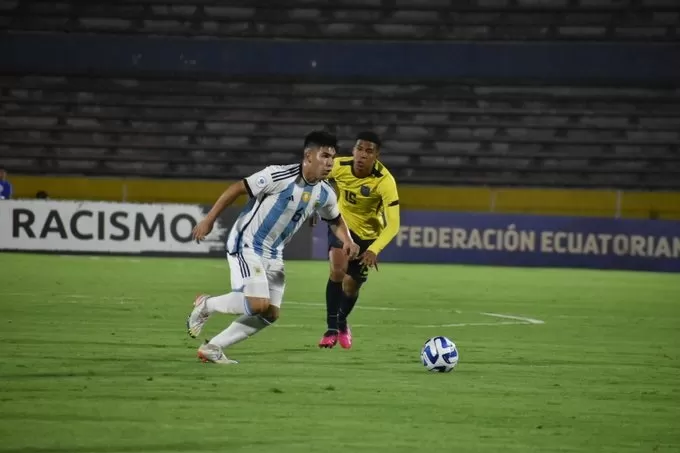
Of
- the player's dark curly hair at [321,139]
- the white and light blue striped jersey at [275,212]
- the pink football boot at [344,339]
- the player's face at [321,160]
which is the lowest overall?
the pink football boot at [344,339]

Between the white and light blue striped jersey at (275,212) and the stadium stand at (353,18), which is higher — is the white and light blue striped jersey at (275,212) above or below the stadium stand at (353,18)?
below

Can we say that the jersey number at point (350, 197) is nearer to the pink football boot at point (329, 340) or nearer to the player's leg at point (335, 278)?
the player's leg at point (335, 278)

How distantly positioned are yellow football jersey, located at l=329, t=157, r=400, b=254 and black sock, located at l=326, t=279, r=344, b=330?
55 centimetres

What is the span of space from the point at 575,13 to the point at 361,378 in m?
26.0

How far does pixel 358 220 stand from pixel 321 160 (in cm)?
270

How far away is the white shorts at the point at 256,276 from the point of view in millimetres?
10492

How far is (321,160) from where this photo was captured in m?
10.5

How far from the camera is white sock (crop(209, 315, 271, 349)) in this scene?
34.4ft

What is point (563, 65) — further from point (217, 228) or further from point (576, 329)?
point (576, 329)

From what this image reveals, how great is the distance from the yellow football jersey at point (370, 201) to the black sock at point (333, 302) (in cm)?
55

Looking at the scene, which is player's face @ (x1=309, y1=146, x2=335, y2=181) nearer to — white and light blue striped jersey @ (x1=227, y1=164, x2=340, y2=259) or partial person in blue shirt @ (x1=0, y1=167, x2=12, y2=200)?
white and light blue striped jersey @ (x1=227, y1=164, x2=340, y2=259)

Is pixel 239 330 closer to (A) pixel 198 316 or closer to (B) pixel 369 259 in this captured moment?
(A) pixel 198 316

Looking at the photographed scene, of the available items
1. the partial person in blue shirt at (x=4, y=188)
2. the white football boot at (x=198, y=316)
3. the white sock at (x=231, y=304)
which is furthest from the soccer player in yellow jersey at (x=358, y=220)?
the partial person in blue shirt at (x=4, y=188)

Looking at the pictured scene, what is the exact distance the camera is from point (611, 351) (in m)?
12.6
